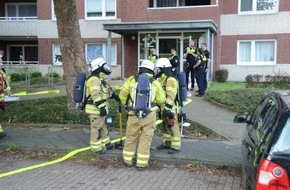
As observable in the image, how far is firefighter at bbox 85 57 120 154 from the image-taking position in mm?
6746

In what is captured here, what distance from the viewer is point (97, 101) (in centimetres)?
671

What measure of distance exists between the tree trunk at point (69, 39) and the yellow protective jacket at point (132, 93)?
3.81 meters

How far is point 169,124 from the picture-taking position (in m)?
6.85

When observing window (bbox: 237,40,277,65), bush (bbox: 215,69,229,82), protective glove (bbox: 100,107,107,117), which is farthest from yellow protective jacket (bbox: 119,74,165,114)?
window (bbox: 237,40,277,65)

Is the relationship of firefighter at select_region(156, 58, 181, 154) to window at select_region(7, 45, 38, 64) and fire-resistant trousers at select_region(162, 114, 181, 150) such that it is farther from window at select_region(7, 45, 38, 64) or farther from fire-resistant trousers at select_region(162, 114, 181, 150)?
window at select_region(7, 45, 38, 64)

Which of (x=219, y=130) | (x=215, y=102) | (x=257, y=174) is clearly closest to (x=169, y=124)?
(x=219, y=130)

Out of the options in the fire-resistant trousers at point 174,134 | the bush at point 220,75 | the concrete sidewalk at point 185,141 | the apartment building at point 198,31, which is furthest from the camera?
the bush at point 220,75

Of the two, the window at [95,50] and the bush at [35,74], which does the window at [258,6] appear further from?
the bush at [35,74]

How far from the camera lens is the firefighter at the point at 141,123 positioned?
6293 millimetres

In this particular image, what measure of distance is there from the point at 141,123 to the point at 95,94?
3.44ft

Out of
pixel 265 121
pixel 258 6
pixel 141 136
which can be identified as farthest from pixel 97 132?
pixel 258 6

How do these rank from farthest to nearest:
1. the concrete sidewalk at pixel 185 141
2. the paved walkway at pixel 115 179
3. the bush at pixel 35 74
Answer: the bush at pixel 35 74, the concrete sidewalk at pixel 185 141, the paved walkway at pixel 115 179

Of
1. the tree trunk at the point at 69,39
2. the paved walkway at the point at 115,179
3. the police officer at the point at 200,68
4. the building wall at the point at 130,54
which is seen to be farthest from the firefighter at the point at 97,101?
the building wall at the point at 130,54

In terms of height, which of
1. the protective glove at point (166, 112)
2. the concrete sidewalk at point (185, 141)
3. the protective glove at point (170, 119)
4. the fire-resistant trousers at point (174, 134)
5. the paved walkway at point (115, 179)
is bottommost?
the paved walkway at point (115, 179)
